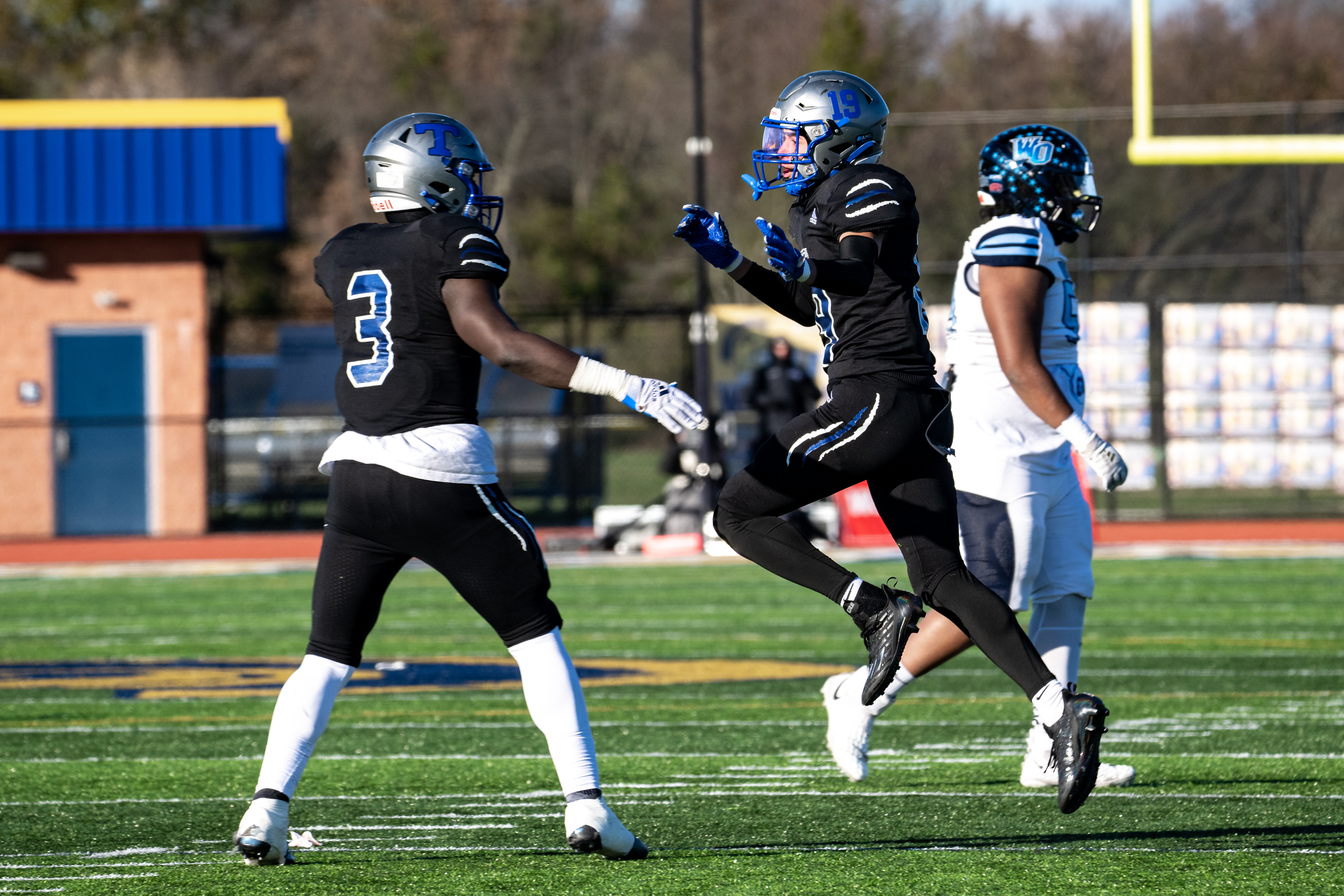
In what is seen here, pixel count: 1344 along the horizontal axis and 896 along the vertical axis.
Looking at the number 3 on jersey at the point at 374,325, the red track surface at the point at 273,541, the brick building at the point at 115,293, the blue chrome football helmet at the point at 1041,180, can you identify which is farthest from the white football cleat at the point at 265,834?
the brick building at the point at 115,293

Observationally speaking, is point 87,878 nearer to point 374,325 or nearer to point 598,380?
point 374,325

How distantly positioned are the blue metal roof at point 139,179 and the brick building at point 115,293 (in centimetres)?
2

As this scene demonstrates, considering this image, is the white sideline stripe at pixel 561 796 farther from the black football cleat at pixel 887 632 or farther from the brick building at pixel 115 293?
the brick building at pixel 115 293

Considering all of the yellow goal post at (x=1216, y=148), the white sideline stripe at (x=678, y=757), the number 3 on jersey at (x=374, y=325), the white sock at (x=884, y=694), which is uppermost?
the yellow goal post at (x=1216, y=148)

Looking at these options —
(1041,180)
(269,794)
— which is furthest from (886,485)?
(269,794)

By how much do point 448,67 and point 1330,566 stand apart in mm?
41673

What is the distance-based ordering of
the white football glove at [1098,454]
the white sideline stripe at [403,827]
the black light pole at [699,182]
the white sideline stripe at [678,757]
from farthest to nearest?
the black light pole at [699,182] → the white sideline stripe at [678,757] → the white sideline stripe at [403,827] → the white football glove at [1098,454]

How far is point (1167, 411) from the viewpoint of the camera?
19219mm

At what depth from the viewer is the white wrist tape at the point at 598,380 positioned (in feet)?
12.8

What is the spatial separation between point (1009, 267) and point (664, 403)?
4.67ft

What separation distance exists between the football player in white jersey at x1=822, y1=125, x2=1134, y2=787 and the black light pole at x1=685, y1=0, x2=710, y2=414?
12.2m

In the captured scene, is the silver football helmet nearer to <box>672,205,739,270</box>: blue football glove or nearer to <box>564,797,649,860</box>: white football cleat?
<box>672,205,739,270</box>: blue football glove

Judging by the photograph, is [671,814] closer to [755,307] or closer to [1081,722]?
[1081,722]

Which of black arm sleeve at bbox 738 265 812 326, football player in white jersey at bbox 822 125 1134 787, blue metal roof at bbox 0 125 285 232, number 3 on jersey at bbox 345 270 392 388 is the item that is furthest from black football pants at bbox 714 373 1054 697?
blue metal roof at bbox 0 125 285 232
